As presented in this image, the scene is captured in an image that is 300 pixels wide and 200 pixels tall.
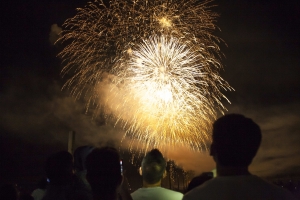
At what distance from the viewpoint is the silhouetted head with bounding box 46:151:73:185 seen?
427 centimetres

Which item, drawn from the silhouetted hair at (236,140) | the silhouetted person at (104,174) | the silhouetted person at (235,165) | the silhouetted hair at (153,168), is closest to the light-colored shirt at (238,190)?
the silhouetted person at (235,165)

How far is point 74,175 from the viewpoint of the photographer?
4.38m

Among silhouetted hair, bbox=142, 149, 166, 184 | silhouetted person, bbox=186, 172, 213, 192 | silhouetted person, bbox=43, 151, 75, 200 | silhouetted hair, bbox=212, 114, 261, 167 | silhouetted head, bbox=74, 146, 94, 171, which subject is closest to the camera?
silhouetted hair, bbox=212, 114, 261, 167

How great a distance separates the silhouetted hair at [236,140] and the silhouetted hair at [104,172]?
3.62 ft

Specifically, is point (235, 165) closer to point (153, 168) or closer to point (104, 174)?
point (104, 174)

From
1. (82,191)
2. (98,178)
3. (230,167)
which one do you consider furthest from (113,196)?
(230,167)

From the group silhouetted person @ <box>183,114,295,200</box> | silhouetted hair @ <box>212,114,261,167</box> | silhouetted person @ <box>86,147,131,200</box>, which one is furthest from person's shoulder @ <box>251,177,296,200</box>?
silhouetted person @ <box>86,147,131,200</box>

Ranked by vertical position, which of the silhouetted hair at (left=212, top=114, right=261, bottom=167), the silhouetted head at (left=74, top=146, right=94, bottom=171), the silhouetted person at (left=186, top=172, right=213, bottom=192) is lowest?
the silhouetted person at (left=186, top=172, right=213, bottom=192)

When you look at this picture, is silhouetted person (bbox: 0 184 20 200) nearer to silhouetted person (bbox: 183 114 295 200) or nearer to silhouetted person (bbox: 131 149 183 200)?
silhouetted person (bbox: 131 149 183 200)

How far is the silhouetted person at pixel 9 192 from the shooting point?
16.9ft

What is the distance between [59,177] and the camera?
4.27 m

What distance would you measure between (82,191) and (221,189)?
2140 mm

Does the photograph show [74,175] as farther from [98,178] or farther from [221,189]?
[221,189]

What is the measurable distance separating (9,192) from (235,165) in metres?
3.90
